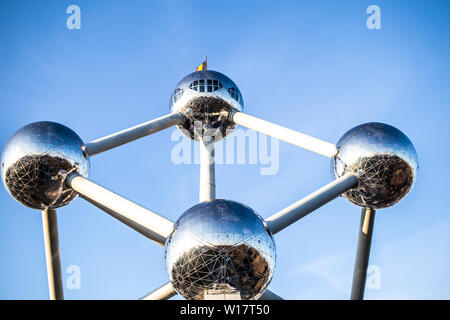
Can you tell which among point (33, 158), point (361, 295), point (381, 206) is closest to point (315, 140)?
point (381, 206)

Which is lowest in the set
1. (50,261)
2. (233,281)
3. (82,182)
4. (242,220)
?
(233,281)

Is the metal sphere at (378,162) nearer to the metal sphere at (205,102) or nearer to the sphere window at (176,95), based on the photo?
the metal sphere at (205,102)

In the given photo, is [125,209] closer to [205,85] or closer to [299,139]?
[299,139]

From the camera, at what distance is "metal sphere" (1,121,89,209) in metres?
11.0

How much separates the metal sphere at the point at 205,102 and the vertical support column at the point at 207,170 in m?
0.35

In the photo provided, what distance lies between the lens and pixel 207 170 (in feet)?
44.7

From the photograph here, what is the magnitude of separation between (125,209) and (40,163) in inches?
111

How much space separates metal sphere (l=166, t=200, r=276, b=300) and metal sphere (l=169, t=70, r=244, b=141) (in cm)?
691

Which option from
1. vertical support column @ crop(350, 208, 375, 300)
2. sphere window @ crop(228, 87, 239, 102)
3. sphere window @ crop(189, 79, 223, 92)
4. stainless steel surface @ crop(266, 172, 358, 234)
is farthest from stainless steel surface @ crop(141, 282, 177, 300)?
sphere window @ crop(228, 87, 239, 102)

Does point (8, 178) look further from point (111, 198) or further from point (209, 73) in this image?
point (209, 73)

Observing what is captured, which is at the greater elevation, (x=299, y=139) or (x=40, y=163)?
(x=299, y=139)

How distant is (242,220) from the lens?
308 inches

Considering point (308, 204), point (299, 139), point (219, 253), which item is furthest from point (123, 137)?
point (219, 253)
